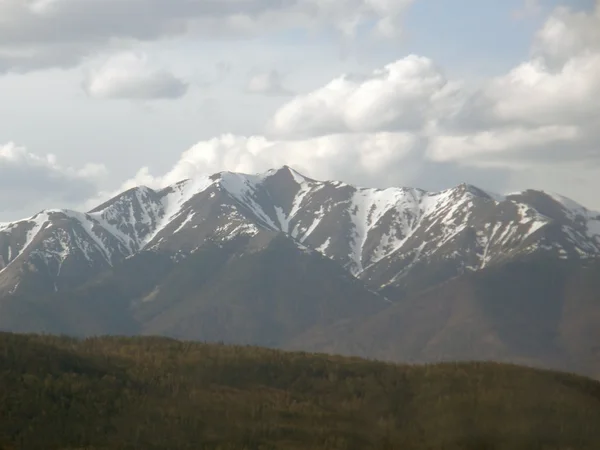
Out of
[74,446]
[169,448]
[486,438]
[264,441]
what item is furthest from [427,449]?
[74,446]

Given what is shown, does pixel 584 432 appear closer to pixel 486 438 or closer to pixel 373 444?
pixel 486 438

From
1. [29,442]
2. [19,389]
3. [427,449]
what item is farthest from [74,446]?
[427,449]

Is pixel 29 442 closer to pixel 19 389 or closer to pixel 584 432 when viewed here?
pixel 19 389

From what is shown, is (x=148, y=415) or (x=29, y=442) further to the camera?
(x=148, y=415)

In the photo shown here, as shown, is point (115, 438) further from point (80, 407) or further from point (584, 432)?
point (584, 432)

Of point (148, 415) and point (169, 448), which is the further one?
point (148, 415)

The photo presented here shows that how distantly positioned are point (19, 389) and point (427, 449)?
207ft

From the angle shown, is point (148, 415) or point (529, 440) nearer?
point (529, 440)

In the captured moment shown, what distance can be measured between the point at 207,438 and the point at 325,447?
18566mm

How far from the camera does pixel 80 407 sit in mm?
195750

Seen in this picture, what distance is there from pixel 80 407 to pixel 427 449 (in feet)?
177

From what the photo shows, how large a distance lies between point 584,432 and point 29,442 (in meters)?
84.2

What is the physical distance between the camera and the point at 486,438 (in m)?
188

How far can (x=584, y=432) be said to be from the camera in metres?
195
